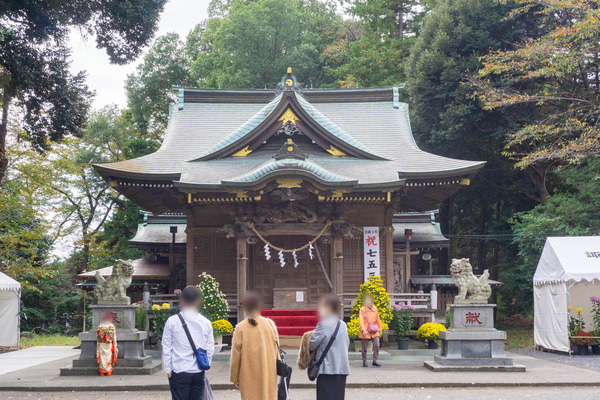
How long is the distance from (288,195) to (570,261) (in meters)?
7.49

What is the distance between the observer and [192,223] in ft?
56.6

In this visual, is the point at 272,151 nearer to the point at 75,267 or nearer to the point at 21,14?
the point at 21,14

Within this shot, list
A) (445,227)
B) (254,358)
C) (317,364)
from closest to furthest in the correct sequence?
1. (254,358)
2. (317,364)
3. (445,227)

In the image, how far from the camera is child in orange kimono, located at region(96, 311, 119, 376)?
1183 cm

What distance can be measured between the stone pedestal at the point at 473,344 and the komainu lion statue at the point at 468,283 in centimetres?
19

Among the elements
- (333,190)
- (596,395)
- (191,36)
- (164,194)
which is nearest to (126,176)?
(164,194)

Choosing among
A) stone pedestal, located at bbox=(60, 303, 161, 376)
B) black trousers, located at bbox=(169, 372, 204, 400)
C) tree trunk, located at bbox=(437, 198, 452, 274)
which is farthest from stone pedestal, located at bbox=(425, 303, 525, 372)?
tree trunk, located at bbox=(437, 198, 452, 274)

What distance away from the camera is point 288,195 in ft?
51.0

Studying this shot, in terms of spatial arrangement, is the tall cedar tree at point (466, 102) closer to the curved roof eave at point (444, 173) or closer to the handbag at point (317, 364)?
the curved roof eave at point (444, 173)

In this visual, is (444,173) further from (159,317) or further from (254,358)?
(254,358)

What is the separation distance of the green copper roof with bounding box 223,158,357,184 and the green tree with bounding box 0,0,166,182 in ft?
14.5

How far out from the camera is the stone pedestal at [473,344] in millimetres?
12164

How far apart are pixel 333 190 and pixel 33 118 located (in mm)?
7090

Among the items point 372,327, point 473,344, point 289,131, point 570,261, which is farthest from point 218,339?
point 570,261
